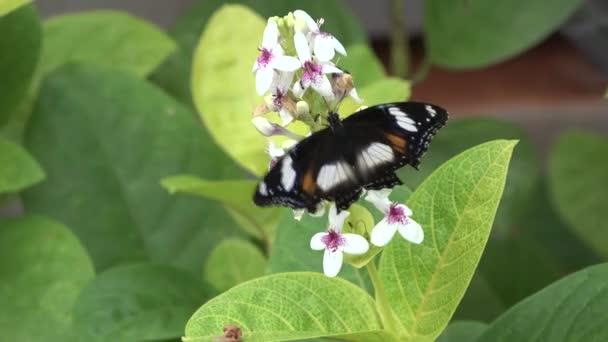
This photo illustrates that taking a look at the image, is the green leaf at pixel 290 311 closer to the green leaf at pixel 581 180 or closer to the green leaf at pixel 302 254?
the green leaf at pixel 302 254

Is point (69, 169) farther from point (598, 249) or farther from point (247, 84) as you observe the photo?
point (598, 249)

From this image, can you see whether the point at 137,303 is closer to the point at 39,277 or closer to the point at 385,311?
the point at 39,277

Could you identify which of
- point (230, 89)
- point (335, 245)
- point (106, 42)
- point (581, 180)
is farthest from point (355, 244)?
point (581, 180)

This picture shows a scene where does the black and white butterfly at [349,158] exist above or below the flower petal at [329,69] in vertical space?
below

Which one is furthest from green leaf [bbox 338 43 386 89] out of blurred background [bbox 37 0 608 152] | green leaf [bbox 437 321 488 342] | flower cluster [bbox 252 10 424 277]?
blurred background [bbox 37 0 608 152]

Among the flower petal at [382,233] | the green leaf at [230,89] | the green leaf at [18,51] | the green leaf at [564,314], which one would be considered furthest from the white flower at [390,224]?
the green leaf at [18,51]
